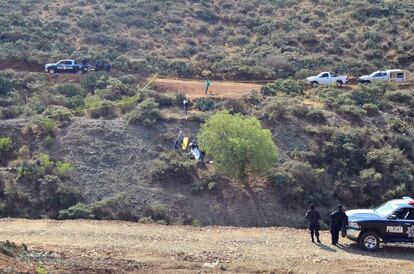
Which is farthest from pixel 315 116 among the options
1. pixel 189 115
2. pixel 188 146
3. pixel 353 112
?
pixel 188 146

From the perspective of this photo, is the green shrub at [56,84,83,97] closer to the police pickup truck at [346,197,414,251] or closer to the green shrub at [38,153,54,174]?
the green shrub at [38,153,54,174]

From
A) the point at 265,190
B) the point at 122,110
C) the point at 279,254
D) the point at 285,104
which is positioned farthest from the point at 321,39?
the point at 279,254

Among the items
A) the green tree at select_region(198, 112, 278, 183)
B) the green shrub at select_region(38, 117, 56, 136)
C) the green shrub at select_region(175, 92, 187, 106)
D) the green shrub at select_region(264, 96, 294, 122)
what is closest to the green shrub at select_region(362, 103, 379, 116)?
the green shrub at select_region(264, 96, 294, 122)

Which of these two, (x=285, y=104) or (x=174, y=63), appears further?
(x=174, y=63)

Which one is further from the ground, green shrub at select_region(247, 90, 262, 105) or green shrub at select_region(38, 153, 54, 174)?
green shrub at select_region(247, 90, 262, 105)

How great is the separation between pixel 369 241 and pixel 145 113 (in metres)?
16.6

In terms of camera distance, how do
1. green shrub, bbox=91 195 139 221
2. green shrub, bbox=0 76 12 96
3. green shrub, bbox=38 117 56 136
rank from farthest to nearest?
1. green shrub, bbox=0 76 12 96
2. green shrub, bbox=38 117 56 136
3. green shrub, bbox=91 195 139 221

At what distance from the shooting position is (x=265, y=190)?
26344 millimetres

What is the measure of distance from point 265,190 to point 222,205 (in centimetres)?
202

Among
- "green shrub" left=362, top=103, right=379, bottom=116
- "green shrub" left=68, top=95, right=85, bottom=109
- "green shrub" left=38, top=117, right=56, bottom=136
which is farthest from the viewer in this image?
"green shrub" left=362, top=103, right=379, bottom=116

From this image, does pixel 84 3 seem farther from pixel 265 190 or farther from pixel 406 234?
pixel 406 234

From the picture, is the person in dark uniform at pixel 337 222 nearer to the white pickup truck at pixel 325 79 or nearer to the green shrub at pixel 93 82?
the green shrub at pixel 93 82

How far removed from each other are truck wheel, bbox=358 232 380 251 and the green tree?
8.68 metres

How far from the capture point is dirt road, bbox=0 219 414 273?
51.6 feet
